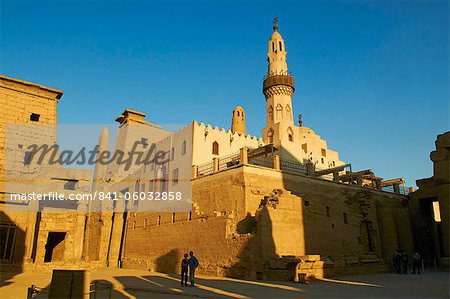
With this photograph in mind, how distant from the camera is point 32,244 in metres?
17.9

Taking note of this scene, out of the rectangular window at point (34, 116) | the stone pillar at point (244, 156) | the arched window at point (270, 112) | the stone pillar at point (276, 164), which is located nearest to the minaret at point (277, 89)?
the arched window at point (270, 112)

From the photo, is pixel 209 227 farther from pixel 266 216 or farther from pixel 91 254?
pixel 91 254

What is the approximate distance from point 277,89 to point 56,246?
24131mm

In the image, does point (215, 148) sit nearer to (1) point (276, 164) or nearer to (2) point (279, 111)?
(1) point (276, 164)

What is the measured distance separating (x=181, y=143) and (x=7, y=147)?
11.7 metres

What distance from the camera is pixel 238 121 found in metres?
34.5

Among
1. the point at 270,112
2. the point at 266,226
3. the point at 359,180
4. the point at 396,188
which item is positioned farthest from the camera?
the point at 270,112

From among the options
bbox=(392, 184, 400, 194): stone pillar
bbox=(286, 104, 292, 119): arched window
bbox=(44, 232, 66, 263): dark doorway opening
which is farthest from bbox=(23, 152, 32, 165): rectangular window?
bbox=(392, 184, 400, 194): stone pillar

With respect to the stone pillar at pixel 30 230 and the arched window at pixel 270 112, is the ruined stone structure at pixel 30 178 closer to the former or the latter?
the stone pillar at pixel 30 230

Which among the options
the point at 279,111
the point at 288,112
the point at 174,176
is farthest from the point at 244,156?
the point at 288,112

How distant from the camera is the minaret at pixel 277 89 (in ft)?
115

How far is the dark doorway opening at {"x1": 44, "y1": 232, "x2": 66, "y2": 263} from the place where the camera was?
846 inches

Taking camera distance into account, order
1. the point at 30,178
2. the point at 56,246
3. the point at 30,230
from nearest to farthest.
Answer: the point at 30,230
the point at 30,178
the point at 56,246

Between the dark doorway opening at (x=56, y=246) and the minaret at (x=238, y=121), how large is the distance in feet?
58.0
